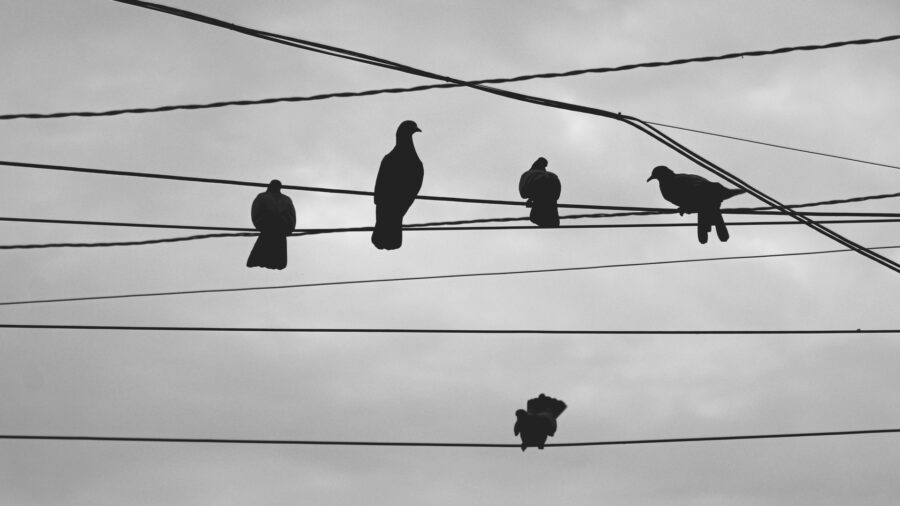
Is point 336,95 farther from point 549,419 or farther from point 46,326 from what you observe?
point 549,419

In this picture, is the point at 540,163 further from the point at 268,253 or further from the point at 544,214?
the point at 268,253

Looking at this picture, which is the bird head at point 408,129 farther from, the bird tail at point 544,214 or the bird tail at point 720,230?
the bird tail at point 720,230

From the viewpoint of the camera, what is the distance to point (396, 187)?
9.91m

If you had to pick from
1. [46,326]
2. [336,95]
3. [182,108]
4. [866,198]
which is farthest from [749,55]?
[46,326]

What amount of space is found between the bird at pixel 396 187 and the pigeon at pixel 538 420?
6.72 ft

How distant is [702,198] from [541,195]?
1442mm

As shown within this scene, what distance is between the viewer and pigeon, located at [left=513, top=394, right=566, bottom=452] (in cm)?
994

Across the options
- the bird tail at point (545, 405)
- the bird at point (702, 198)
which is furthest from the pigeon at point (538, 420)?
the bird at point (702, 198)

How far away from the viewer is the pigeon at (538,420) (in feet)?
32.6

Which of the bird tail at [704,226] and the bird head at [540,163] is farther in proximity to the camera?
the bird head at [540,163]

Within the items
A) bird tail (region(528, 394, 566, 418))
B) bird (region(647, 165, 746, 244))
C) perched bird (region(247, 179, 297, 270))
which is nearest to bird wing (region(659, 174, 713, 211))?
bird (region(647, 165, 746, 244))

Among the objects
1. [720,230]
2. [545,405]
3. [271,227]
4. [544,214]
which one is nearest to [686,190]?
[720,230]

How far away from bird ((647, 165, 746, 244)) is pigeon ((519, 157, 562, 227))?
108 centimetres

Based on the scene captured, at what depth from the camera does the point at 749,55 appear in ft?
21.9
